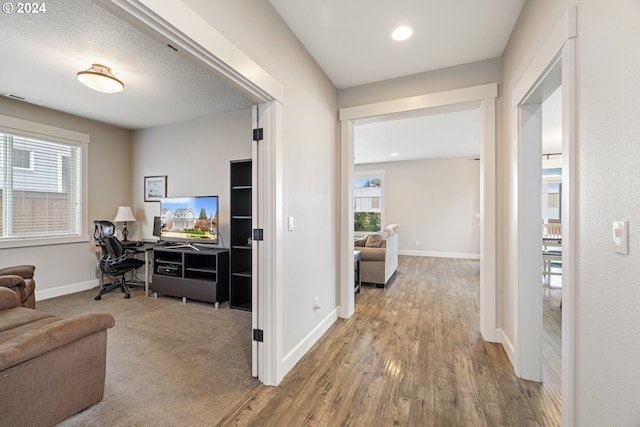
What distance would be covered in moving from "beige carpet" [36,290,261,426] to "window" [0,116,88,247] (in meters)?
1.05

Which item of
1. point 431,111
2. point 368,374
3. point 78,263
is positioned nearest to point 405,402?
point 368,374

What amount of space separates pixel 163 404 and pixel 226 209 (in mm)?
2759

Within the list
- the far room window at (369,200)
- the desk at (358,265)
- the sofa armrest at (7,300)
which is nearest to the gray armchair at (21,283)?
the sofa armrest at (7,300)

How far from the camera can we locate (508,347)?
2.31 metres

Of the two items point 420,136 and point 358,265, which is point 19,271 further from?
point 420,136

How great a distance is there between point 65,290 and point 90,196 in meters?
1.49

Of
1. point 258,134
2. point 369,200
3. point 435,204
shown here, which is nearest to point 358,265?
point 258,134

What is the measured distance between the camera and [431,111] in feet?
9.64

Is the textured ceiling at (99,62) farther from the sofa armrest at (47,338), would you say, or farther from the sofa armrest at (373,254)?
the sofa armrest at (373,254)

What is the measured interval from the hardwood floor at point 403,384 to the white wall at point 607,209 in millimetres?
680

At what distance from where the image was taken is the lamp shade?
4605 millimetres

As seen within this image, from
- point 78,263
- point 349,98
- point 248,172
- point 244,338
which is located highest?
point 349,98

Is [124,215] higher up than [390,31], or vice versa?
[390,31]

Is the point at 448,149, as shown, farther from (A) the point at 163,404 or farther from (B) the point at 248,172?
(A) the point at 163,404
